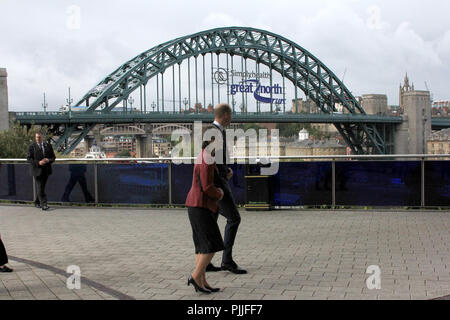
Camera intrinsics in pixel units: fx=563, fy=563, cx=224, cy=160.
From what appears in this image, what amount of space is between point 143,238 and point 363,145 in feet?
225

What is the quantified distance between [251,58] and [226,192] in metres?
67.3

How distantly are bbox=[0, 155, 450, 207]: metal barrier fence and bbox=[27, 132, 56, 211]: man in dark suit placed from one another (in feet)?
2.59

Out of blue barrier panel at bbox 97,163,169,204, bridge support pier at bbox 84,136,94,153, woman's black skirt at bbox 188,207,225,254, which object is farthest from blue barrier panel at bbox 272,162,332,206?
bridge support pier at bbox 84,136,94,153

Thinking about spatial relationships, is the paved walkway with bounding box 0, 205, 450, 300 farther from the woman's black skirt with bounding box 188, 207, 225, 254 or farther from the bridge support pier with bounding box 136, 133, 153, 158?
the bridge support pier with bounding box 136, 133, 153, 158

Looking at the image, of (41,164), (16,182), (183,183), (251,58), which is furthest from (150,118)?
(183,183)

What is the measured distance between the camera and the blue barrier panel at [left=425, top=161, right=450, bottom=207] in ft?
39.3

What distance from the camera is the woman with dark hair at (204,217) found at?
5.80 meters

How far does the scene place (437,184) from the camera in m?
12.0

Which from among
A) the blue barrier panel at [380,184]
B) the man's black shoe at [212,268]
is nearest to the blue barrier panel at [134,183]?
the blue barrier panel at [380,184]

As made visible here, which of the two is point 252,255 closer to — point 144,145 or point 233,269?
point 233,269

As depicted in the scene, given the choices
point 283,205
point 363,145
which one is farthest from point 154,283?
point 363,145

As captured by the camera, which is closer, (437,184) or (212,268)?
(212,268)
